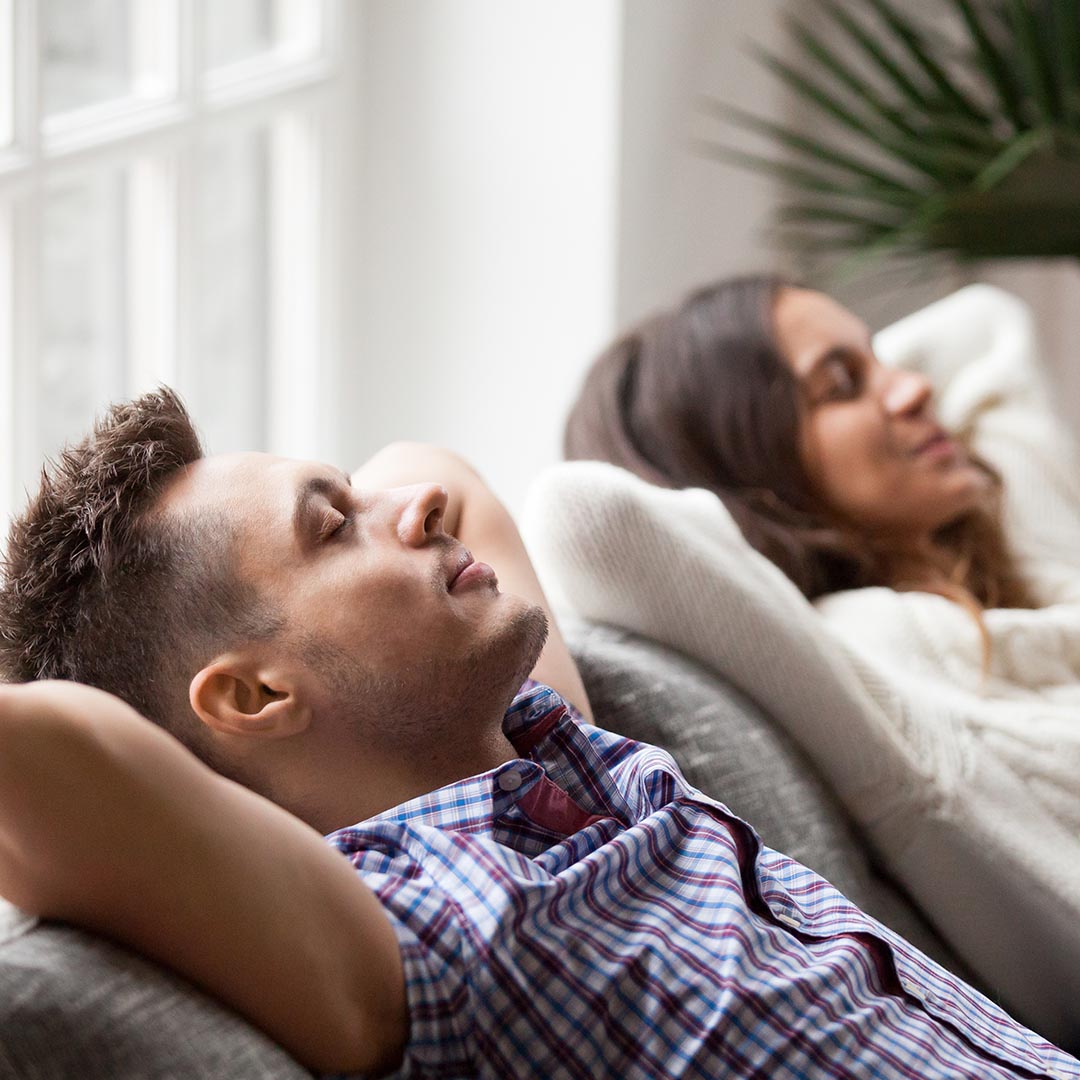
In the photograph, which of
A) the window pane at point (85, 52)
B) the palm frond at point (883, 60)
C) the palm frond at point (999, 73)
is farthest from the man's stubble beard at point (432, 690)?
the palm frond at point (999, 73)

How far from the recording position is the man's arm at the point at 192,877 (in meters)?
0.76

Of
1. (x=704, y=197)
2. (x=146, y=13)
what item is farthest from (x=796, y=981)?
(x=704, y=197)

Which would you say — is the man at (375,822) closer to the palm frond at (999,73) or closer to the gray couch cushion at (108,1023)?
the gray couch cushion at (108,1023)

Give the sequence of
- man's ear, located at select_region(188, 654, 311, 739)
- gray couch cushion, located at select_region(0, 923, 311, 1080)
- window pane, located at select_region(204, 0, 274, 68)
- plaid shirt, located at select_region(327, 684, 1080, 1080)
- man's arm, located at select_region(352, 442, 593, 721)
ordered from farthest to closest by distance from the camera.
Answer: window pane, located at select_region(204, 0, 274, 68), man's arm, located at select_region(352, 442, 593, 721), man's ear, located at select_region(188, 654, 311, 739), plaid shirt, located at select_region(327, 684, 1080, 1080), gray couch cushion, located at select_region(0, 923, 311, 1080)

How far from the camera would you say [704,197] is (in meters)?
2.74

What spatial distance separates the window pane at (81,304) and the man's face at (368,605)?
1047mm

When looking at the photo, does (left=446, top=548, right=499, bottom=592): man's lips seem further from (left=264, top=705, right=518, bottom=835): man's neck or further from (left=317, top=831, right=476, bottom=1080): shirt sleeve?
(left=317, top=831, right=476, bottom=1080): shirt sleeve

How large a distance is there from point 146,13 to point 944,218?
137 cm

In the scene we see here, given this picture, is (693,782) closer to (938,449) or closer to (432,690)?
(432,690)

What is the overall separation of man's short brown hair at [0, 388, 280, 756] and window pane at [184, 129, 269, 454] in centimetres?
124

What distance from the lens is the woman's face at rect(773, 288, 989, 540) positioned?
1981mm

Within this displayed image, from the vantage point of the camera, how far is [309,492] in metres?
1.08

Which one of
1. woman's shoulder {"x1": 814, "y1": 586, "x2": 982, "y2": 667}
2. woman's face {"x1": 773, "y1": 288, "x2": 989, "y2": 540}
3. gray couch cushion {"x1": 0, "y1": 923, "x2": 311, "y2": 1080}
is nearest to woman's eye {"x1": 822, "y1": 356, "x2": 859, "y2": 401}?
woman's face {"x1": 773, "y1": 288, "x2": 989, "y2": 540}

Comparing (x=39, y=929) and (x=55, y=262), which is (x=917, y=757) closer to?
(x=39, y=929)
